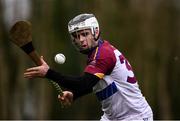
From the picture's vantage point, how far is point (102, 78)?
768 cm

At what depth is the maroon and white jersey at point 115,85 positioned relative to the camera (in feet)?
24.8

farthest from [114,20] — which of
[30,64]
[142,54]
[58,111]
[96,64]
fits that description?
A: [96,64]

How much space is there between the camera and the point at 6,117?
70.0 feet

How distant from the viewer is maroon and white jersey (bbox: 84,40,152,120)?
7.57 meters

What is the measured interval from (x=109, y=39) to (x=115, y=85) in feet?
44.3

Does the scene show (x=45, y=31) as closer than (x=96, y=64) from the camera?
No

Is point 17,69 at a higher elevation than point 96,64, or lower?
lower

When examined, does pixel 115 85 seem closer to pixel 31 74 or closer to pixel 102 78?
pixel 102 78

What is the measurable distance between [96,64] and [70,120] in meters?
15.9

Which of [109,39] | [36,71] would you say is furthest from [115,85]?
[109,39]

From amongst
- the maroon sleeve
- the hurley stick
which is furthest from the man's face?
the hurley stick

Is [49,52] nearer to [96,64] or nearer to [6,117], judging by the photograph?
[6,117]

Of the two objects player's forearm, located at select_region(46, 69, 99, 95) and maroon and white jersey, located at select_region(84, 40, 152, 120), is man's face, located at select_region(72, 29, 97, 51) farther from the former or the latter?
player's forearm, located at select_region(46, 69, 99, 95)

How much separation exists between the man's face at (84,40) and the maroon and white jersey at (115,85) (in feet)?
0.30
